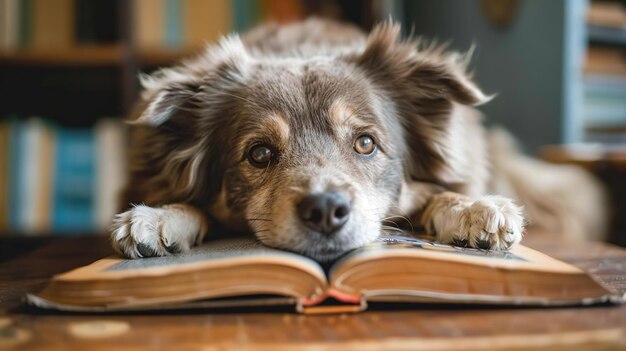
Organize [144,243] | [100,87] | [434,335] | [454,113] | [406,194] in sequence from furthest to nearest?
[100,87] < [454,113] < [406,194] < [144,243] < [434,335]

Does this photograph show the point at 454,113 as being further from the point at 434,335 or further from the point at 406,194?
the point at 434,335

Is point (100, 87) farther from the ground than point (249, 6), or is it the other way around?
point (249, 6)

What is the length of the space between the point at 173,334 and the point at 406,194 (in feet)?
3.13

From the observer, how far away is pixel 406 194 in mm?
1646

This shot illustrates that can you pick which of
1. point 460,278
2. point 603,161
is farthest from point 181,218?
point 603,161

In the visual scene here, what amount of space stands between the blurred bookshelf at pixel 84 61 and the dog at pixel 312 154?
98 cm

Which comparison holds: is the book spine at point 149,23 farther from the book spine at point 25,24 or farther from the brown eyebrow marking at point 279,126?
the brown eyebrow marking at point 279,126

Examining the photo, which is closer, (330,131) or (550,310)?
(550,310)

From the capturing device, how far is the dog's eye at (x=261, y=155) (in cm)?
150

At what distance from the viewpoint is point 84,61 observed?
109 inches

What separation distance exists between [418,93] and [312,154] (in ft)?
1.60

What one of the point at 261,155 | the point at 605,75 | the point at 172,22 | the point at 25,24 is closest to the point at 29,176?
the point at 25,24

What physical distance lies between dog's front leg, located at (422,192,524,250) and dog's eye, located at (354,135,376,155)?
0.85 feet

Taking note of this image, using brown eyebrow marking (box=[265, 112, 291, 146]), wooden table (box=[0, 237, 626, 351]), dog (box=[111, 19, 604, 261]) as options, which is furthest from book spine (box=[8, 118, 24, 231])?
wooden table (box=[0, 237, 626, 351])
